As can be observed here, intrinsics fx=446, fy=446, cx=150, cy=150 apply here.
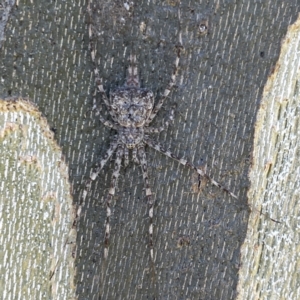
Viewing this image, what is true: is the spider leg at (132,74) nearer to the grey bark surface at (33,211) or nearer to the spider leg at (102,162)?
the spider leg at (102,162)

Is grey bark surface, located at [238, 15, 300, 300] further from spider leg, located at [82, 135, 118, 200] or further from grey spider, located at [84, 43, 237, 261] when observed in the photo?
spider leg, located at [82, 135, 118, 200]

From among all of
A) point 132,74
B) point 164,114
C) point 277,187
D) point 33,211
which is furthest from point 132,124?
point 277,187

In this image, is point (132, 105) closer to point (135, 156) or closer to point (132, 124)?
point (132, 124)

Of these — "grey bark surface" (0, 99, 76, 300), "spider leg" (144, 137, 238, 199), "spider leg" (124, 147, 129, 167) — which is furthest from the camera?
"spider leg" (124, 147, 129, 167)

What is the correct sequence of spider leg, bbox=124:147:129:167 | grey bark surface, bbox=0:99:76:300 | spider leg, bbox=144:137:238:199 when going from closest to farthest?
grey bark surface, bbox=0:99:76:300
spider leg, bbox=144:137:238:199
spider leg, bbox=124:147:129:167

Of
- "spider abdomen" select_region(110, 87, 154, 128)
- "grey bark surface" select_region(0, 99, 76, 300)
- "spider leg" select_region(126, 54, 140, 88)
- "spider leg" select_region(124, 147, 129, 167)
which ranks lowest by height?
"grey bark surface" select_region(0, 99, 76, 300)

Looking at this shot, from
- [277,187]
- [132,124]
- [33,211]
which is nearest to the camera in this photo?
[33,211]

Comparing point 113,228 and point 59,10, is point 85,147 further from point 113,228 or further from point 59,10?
point 59,10

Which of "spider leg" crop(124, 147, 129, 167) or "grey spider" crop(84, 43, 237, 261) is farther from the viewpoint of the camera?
"spider leg" crop(124, 147, 129, 167)

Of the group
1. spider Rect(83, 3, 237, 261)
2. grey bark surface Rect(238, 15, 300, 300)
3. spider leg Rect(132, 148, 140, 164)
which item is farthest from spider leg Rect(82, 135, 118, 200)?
grey bark surface Rect(238, 15, 300, 300)
